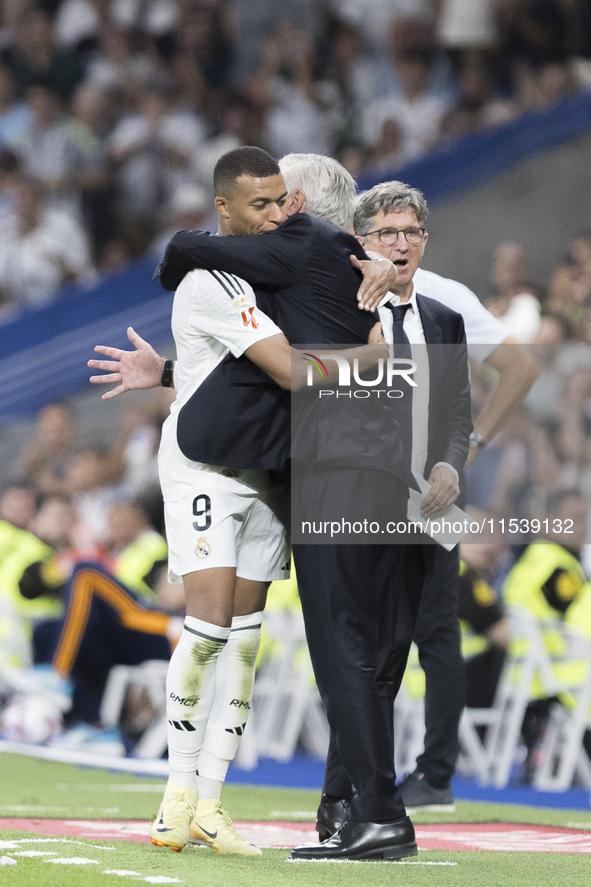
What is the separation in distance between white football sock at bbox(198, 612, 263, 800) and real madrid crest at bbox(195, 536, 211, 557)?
286 mm

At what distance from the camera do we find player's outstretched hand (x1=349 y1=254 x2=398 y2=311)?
3.48m

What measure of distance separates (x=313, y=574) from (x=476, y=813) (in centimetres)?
229

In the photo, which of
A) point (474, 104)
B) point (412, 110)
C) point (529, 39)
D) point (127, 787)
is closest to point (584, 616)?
point (127, 787)

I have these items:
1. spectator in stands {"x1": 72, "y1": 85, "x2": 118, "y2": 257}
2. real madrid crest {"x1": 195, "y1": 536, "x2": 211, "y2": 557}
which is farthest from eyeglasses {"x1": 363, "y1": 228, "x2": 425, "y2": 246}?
spectator in stands {"x1": 72, "y1": 85, "x2": 118, "y2": 257}

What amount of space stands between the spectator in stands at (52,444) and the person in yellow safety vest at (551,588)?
4.52 metres

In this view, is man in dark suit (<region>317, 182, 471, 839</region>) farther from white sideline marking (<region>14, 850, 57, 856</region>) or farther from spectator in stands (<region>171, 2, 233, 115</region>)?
spectator in stands (<region>171, 2, 233, 115</region>)

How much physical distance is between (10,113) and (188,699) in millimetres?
10833

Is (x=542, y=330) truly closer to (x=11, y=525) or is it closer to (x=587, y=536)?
(x=587, y=536)

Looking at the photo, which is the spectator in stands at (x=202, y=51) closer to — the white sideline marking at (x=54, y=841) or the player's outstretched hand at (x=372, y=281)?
the player's outstretched hand at (x=372, y=281)

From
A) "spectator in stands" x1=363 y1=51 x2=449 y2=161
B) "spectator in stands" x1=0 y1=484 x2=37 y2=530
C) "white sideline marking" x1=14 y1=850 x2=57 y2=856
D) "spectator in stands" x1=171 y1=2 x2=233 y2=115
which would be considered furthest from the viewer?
"spectator in stands" x1=171 y1=2 x2=233 y2=115

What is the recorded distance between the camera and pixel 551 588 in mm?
6969

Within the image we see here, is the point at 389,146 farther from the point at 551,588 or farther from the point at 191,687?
the point at 191,687

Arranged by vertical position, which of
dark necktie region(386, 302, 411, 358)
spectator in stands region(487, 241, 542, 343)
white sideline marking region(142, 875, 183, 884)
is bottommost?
white sideline marking region(142, 875, 183, 884)

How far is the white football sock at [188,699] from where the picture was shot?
3396mm
